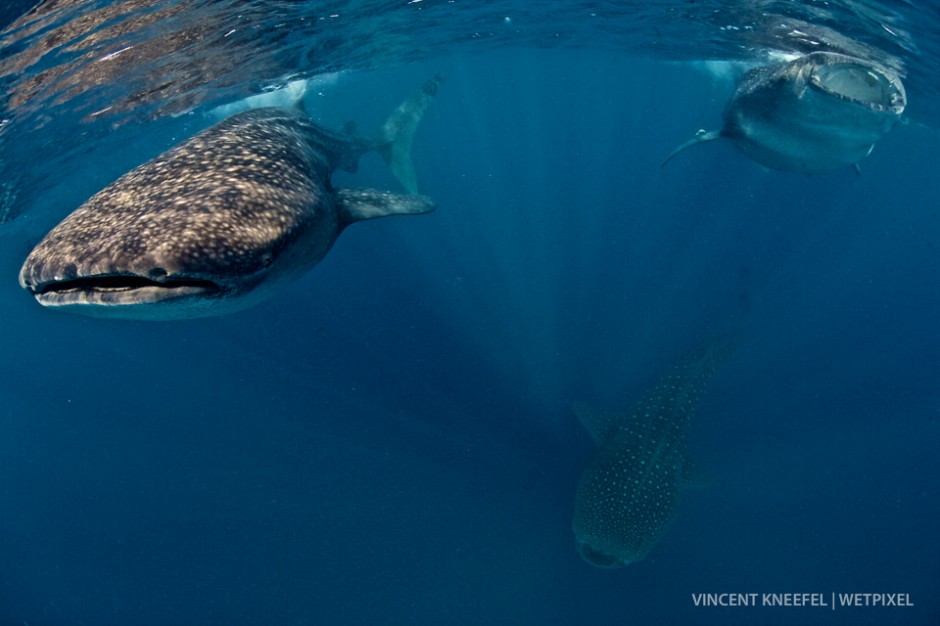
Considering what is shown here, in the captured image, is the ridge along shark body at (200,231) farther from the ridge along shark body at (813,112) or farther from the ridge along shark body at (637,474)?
the ridge along shark body at (813,112)

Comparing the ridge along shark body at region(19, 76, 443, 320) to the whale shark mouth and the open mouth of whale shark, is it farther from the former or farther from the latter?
the open mouth of whale shark

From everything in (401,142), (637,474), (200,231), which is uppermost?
(200,231)

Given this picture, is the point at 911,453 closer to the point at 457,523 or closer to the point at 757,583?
the point at 757,583

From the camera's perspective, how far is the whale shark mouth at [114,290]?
3.66m

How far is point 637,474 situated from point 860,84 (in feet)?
25.8

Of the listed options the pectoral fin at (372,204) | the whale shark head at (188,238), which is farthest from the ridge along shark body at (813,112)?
the whale shark head at (188,238)

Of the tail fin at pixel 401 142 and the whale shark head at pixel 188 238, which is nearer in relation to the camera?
the whale shark head at pixel 188 238

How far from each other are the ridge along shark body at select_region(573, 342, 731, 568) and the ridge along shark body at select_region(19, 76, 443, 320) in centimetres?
579

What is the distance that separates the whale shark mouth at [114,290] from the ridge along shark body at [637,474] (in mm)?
7531

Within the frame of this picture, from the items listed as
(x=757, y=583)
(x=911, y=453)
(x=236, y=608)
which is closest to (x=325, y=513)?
(x=236, y=608)

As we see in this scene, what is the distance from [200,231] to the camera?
396 centimetres

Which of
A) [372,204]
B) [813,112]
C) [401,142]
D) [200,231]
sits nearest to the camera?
[200,231]

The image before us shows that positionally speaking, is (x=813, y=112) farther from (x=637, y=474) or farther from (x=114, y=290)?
(x=114, y=290)

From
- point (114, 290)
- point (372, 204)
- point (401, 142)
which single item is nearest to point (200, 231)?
point (114, 290)
